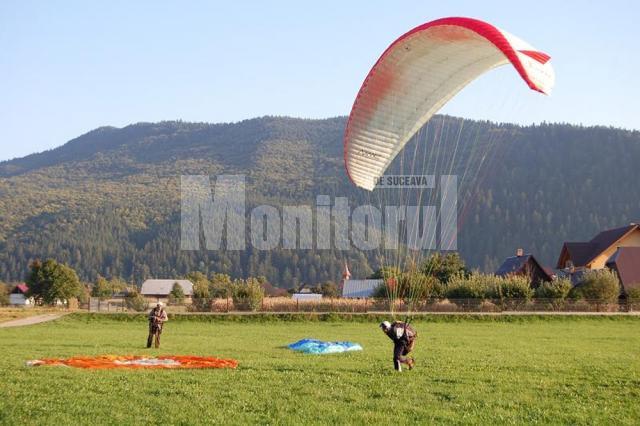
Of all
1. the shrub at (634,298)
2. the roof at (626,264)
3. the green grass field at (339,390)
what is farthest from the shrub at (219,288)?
the green grass field at (339,390)

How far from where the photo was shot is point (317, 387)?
1124 centimetres

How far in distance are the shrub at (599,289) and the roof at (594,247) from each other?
11581 millimetres

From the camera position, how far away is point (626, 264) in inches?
2034

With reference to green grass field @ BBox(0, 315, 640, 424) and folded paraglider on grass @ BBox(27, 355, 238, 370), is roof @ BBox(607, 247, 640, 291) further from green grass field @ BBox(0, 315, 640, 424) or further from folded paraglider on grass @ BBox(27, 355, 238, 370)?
folded paraglider on grass @ BBox(27, 355, 238, 370)

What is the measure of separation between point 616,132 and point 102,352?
593 feet

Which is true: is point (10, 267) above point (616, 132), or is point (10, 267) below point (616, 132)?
below

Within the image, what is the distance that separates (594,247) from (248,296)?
28.8 meters

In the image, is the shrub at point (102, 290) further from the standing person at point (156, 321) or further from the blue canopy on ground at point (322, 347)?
the blue canopy on ground at point (322, 347)

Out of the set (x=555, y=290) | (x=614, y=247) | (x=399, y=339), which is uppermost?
(x=614, y=247)

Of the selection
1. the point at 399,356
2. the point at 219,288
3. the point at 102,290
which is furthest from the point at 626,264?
the point at 102,290

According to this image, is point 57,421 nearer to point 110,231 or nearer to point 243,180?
point 110,231

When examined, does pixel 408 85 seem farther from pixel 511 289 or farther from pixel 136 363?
pixel 511 289

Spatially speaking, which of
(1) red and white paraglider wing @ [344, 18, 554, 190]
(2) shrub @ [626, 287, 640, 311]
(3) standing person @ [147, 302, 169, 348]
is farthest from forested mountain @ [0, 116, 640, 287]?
(1) red and white paraglider wing @ [344, 18, 554, 190]

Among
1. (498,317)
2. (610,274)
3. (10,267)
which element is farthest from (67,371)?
(10,267)
